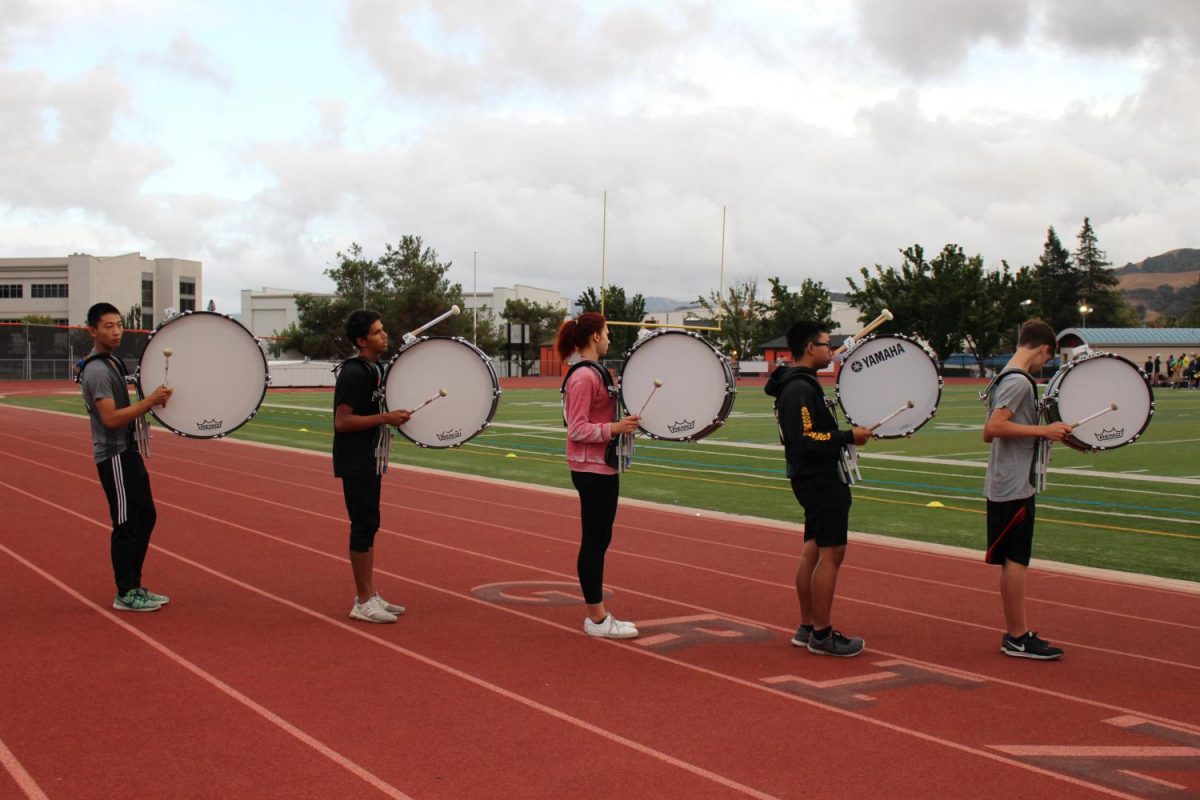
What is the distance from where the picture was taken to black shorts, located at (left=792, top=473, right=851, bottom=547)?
6.55 m

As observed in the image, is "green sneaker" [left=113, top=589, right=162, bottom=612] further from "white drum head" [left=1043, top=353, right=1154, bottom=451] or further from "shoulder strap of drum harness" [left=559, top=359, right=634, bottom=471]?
"white drum head" [left=1043, top=353, right=1154, bottom=451]

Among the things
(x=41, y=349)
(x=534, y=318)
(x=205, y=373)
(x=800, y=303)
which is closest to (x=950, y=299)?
(x=800, y=303)

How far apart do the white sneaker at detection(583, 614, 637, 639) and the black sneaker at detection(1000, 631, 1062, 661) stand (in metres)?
2.21

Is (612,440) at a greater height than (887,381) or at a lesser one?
lesser

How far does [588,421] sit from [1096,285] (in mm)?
135418

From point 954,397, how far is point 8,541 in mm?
41263

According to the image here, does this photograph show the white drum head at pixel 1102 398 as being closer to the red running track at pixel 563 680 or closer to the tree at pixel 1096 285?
the red running track at pixel 563 680

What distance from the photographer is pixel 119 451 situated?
7301mm

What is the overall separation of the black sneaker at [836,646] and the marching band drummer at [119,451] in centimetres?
422

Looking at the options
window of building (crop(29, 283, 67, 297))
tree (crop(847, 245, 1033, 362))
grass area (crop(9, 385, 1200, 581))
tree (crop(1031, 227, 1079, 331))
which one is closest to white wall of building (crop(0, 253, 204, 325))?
window of building (crop(29, 283, 67, 297))

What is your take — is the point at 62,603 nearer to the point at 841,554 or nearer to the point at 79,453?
the point at 841,554

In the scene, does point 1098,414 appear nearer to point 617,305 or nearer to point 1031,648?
point 1031,648

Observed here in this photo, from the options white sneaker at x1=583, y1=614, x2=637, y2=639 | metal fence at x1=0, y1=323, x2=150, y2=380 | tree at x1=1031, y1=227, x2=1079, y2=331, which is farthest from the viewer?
tree at x1=1031, y1=227, x2=1079, y2=331

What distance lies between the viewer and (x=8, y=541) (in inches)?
405
